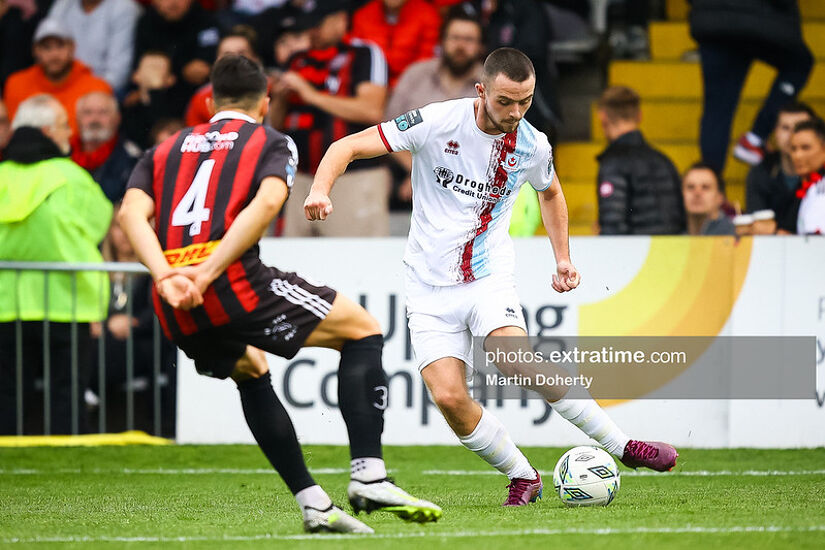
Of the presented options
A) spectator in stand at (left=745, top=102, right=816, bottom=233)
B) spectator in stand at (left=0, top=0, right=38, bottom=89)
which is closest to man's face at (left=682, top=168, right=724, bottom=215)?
spectator in stand at (left=745, top=102, right=816, bottom=233)

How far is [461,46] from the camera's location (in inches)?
440

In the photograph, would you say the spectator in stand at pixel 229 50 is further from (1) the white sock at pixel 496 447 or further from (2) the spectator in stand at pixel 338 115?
(1) the white sock at pixel 496 447

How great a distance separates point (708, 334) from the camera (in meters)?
9.14

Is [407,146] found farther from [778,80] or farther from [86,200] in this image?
[778,80]

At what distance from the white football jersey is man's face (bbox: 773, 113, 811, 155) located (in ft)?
14.0

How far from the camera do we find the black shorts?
522 cm

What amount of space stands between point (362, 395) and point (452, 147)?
1.51 metres

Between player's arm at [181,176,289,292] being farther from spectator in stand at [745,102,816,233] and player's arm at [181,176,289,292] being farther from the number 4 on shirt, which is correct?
spectator in stand at [745,102,816,233]

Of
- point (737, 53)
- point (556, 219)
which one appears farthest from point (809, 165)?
point (556, 219)

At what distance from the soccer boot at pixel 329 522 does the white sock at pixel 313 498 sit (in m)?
0.01

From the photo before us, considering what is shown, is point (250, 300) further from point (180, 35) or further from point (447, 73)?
point (180, 35)

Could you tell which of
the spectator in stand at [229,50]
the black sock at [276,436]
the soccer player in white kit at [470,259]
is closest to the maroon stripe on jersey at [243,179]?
the black sock at [276,436]

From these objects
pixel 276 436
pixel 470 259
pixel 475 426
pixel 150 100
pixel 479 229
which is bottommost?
pixel 475 426

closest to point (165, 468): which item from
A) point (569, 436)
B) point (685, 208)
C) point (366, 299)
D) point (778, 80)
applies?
point (366, 299)
